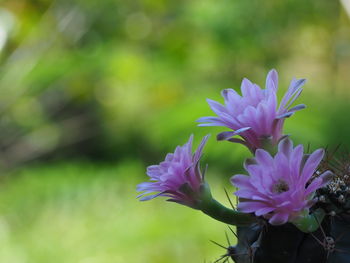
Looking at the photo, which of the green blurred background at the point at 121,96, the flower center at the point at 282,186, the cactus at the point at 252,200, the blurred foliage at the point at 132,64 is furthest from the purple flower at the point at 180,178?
the blurred foliage at the point at 132,64

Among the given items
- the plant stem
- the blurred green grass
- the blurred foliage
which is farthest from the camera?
the blurred foliage

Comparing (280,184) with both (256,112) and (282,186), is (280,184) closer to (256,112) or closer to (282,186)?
(282,186)

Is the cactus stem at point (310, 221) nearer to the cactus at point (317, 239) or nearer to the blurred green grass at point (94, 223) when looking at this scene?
the cactus at point (317, 239)

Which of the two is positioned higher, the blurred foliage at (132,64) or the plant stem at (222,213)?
the blurred foliage at (132,64)

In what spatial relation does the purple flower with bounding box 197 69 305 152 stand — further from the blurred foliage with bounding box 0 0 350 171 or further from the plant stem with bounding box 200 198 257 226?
the blurred foliage with bounding box 0 0 350 171

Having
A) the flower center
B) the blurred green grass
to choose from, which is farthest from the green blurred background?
the flower center

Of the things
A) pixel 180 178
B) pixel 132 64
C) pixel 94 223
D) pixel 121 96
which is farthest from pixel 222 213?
pixel 121 96
